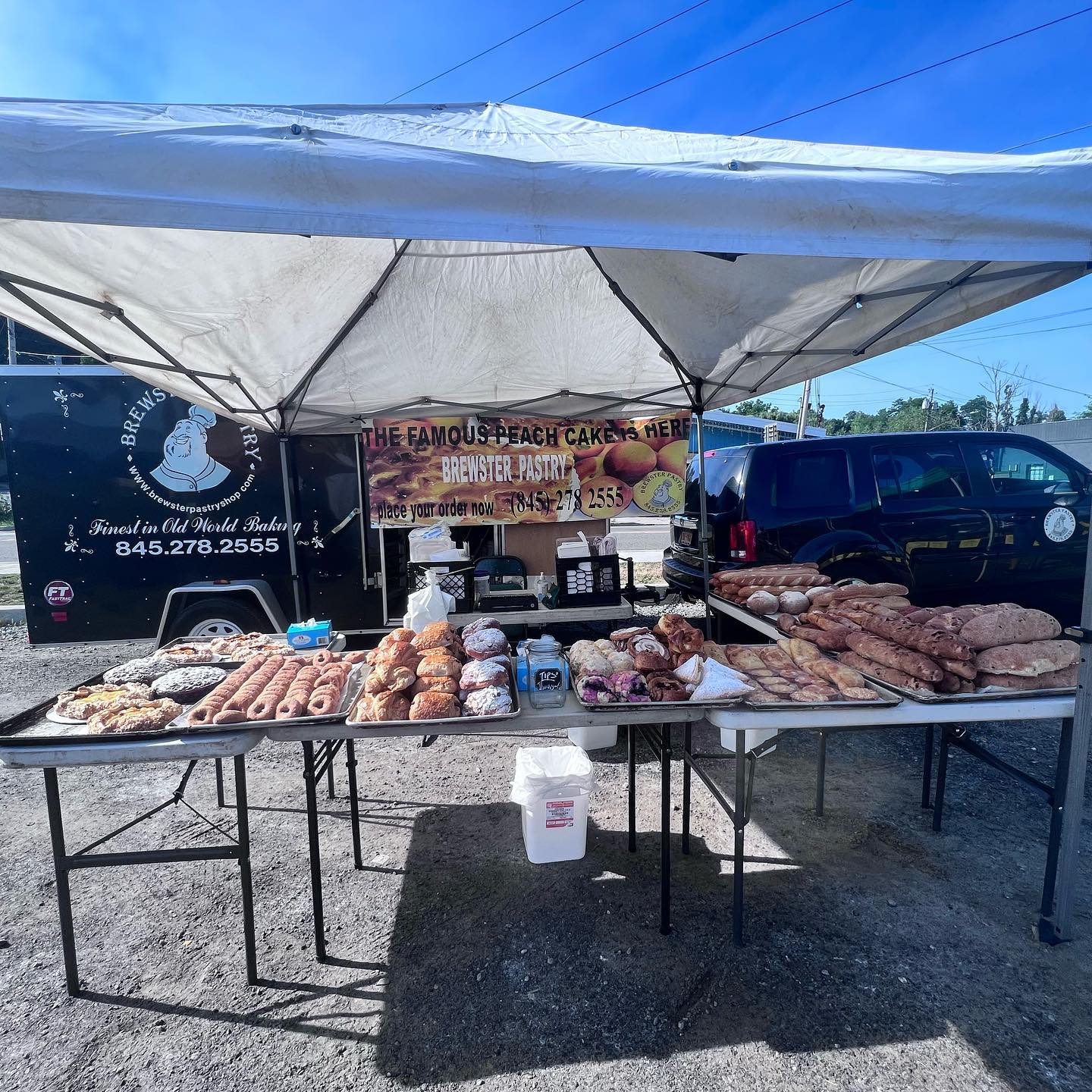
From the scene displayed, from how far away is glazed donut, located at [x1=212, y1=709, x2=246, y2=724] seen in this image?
2.20 m

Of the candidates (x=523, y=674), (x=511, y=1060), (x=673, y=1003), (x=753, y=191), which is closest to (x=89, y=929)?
(x=511, y=1060)

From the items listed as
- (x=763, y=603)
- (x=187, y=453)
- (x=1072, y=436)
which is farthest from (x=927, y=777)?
(x=1072, y=436)

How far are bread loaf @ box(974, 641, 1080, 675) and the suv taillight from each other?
2.60m

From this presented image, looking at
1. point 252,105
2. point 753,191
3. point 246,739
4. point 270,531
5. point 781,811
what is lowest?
point 781,811

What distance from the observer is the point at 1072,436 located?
2969 centimetres

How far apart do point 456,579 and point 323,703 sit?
9.32ft

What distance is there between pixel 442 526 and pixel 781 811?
3545 millimetres

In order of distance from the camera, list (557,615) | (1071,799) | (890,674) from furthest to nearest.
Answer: (557,615) → (890,674) → (1071,799)

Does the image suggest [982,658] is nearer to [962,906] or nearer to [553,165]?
[962,906]

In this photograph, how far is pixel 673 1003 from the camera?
2.24 metres

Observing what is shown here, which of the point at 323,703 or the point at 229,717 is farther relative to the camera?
the point at 323,703

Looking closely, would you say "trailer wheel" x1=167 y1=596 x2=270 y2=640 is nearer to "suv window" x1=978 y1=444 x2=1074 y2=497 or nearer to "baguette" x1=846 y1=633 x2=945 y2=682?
"baguette" x1=846 y1=633 x2=945 y2=682

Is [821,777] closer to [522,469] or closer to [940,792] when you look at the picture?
[940,792]

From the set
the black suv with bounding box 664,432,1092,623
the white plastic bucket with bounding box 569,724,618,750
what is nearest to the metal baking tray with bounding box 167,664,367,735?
the white plastic bucket with bounding box 569,724,618,750
